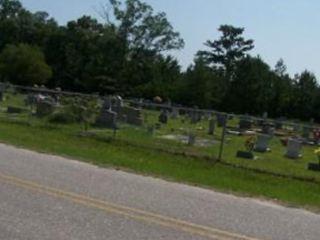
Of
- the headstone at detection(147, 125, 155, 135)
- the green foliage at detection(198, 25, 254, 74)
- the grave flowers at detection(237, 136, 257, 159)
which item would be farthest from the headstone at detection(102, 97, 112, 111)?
the green foliage at detection(198, 25, 254, 74)

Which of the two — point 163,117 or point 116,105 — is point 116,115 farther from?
point 163,117

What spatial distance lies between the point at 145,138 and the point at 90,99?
3.88 metres

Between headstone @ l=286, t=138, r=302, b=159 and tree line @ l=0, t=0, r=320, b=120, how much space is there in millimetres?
49719

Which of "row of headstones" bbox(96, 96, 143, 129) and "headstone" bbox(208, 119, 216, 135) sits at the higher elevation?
"row of headstones" bbox(96, 96, 143, 129)

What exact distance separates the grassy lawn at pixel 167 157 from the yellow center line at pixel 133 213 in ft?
11.4

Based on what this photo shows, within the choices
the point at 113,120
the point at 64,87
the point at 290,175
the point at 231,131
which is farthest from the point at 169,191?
the point at 64,87

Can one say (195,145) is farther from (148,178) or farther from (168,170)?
(148,178)

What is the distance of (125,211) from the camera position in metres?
8.78

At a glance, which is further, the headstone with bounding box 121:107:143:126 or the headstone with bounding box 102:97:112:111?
the headstone with bounding box 102:97:112:111

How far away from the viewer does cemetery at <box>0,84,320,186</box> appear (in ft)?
68.2

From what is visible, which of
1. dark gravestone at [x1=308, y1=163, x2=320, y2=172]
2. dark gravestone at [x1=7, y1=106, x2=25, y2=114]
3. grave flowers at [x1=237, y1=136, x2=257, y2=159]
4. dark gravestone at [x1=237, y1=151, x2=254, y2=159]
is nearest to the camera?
dark gravestone at [x1=308, y1=163, x2=320, y2=172]

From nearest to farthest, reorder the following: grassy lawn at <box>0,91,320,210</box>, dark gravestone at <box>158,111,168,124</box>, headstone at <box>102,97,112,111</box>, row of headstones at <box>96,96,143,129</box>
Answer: grassy lawn at <box>0,91,320,210</box> → row of headstones at <box>96,96,143,129</box> → headstone at <box>102,97,112,111</box> → dark gravestone at <box>158,111,168,124</box>

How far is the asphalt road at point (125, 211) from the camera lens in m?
7.58

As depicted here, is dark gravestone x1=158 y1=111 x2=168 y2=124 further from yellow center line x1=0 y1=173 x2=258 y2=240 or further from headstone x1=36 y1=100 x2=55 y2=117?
yellow center line x1=0 y1=173 x2=258 y2=240
